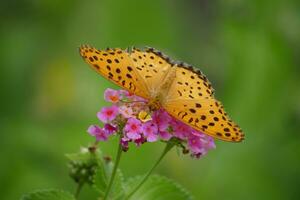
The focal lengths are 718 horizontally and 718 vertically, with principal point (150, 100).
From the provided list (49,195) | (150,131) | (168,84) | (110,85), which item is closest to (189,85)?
(168,84)

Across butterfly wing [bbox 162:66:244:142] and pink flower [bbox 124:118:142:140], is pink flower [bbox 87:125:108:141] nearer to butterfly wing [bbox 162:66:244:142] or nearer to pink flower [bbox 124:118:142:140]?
pink flower [bbox 124:118:142:140]

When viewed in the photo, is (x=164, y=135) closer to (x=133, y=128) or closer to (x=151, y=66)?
(x=133, y=128)

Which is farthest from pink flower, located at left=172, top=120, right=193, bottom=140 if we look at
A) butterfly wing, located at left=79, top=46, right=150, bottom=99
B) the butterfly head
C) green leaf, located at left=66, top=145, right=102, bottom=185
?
green leaf, located at left=66, top=145, right=102, bottom=185

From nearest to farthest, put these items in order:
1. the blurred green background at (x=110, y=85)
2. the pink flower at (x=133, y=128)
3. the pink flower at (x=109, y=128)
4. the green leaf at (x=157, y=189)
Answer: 1. the pink flower at (x=133, y=128)
2. the pink flower at (x=109, y=128)
3. the green leaf at (x=157, y=189)
4. the blurred green background at (x=110, y=85)

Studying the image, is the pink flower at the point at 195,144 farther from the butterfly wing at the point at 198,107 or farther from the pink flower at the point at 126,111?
the pink flower at the point at 126,111

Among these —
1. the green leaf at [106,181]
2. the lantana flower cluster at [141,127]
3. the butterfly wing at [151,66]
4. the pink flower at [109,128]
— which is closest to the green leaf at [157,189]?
the green leaf at [106,181]
